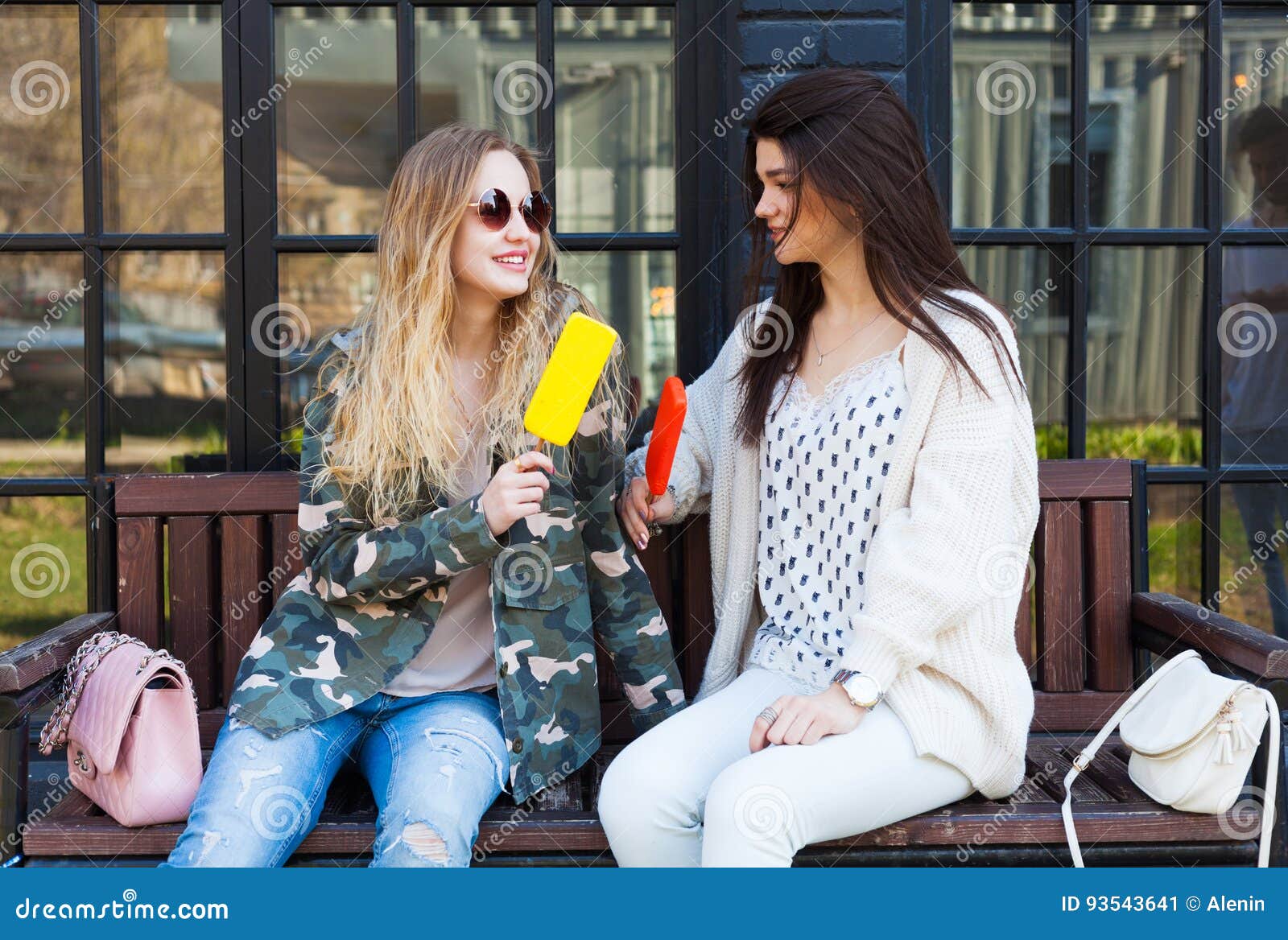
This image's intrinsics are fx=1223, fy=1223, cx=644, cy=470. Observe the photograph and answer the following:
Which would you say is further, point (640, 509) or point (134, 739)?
point (640, 509)

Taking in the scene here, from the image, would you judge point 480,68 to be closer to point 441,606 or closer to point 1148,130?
point 441,606

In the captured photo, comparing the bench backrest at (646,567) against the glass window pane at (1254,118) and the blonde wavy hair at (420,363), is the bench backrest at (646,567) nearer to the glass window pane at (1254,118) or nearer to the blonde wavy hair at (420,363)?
the blonde wavy hair at (420,363)

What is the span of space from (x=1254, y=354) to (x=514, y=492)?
209cm

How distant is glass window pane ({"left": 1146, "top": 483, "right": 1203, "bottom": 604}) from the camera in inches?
123

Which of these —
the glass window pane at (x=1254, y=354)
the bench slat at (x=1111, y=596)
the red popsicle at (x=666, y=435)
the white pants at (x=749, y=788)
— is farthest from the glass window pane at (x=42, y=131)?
the glass window pane at (x=1254, y=354)

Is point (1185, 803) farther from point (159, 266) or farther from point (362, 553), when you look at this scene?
point (159, 266)

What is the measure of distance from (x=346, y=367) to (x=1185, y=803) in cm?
174

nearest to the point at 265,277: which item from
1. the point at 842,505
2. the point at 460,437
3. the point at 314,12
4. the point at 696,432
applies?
the point at 314,12

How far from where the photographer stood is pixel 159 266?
297 centimetres

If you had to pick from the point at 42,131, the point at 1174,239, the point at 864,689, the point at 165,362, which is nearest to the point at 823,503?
the point at 864,689

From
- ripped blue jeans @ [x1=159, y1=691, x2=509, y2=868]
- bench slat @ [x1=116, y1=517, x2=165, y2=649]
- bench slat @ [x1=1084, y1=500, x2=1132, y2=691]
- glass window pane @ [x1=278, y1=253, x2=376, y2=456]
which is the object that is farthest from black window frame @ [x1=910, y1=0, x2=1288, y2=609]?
bench slat @ [x1=116, y1=517, x2=165, y2=649]

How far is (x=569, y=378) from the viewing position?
7.00 ft

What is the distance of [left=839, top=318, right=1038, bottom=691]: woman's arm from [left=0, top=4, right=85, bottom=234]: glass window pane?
212cm

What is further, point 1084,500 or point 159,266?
point 159,266
